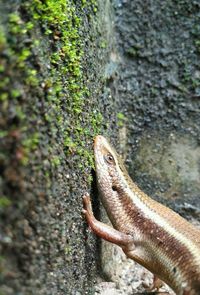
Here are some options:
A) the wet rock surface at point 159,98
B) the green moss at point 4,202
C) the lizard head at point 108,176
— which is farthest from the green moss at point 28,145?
the wet rock surface at point 159,98

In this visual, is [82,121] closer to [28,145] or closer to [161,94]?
[28,145]

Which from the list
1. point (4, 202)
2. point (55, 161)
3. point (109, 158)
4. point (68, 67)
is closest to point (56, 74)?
point (68, 67)

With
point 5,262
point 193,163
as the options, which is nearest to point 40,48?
point 5,262

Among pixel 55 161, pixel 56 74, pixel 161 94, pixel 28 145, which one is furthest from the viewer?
pixel 161 94

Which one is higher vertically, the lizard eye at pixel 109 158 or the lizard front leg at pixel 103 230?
the lizard eye at pixel 109 158

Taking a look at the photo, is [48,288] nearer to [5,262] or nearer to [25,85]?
[5,262]

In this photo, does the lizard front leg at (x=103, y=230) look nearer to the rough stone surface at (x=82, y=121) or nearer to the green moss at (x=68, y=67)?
the rough stone surface at (x=82, y=121)

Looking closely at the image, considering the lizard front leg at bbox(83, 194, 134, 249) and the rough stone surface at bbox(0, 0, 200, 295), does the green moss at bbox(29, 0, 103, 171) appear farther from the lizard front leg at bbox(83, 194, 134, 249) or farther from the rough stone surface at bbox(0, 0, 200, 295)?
the lizard front leg at bbox(83, 194, 134, 249)

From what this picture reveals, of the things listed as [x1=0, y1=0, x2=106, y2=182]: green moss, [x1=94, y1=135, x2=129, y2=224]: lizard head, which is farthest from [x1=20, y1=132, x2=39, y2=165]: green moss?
[x1=94, y1=135, x2=129, y2=224]: lizard head
